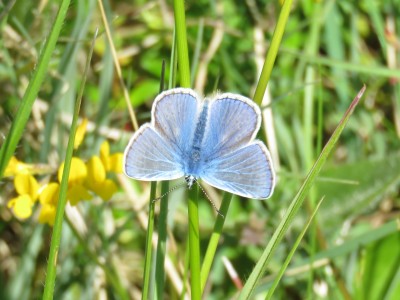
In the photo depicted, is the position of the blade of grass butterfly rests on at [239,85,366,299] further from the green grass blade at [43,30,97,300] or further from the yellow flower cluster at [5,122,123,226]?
the yellow flower cluster at [5,122,123,226]

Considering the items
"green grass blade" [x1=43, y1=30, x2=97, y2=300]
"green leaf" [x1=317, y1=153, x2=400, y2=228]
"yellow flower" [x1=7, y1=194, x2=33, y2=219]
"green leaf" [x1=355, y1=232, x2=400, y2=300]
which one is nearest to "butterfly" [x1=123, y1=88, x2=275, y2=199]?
"green grass blade" [x1=43, y1=30, x2=97, y2=300]

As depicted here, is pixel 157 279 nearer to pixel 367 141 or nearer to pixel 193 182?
pixel 193 182

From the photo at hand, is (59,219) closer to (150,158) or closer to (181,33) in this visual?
(150,158)

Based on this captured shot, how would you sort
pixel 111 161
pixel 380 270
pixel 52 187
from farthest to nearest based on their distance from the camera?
pixel 380 270 → pixel 111 161 → pixel 52 187

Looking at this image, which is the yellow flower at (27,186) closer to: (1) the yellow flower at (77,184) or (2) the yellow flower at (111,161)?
(1) the yellow flower at (77,184)

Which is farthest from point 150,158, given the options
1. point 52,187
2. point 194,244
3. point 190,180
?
point 52,187

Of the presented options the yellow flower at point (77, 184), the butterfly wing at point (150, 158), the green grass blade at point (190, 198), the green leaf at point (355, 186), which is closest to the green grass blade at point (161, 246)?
the butterfly wing at point (150, 158)

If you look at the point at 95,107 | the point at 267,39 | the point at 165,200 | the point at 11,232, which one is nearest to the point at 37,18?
the point at 95,107
